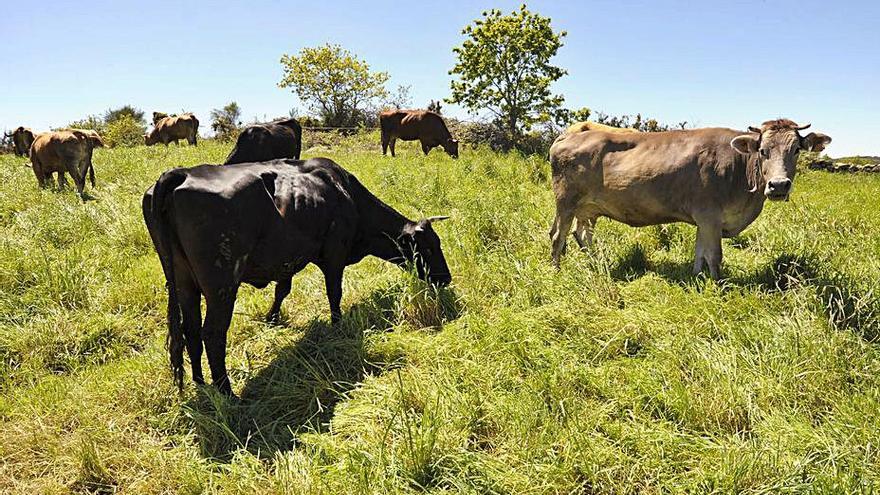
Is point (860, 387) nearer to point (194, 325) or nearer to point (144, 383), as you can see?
point (194, 325)

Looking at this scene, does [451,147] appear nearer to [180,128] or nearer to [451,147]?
[451,147]

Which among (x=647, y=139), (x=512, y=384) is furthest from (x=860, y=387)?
(x=647, y=139)

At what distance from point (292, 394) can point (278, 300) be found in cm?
145

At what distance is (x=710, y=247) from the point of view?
16.9ft

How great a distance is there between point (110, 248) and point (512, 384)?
213 inches

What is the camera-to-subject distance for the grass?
269 cm

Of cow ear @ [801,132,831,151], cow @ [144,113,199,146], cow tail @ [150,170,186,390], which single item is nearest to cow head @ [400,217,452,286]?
cow tail @ [150,170,186,390]

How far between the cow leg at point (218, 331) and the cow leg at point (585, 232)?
4.39 m

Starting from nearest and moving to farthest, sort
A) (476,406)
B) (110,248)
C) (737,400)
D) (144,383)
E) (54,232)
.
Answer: (737,400) < (476,406) < (144,383) < (110,248) < (54,232)

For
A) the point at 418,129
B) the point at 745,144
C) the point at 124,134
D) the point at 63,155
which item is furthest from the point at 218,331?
the point at 124,134

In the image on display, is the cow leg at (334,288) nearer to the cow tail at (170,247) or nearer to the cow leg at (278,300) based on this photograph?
the cow leg at (278,300)

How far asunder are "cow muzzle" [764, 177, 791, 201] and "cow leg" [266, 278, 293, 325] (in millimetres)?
4432

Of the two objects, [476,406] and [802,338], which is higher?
[802,338]

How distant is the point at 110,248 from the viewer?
6289 mm
